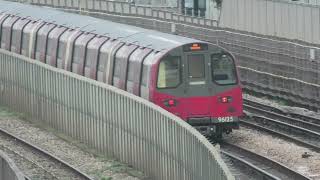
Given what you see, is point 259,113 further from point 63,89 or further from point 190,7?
point 190,7

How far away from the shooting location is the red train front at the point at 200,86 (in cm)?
2205

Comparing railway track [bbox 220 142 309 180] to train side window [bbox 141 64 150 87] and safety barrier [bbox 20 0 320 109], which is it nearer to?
train side window [bbox 141 64 150 87]

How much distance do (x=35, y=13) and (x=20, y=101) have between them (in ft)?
23.8

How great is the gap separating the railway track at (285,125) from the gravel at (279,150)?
0.26m

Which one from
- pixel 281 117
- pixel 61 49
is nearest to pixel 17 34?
pixel 61 49

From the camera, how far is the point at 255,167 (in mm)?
19391

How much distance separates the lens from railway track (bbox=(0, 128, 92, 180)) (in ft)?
64.4

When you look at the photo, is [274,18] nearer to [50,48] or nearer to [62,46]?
[50,48]

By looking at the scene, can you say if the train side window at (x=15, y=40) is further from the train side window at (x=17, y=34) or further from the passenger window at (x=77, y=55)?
the passenger window at (x=77, y=55)

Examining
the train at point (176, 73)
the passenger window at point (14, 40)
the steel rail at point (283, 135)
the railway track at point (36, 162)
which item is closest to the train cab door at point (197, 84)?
the train at point (176, 73)

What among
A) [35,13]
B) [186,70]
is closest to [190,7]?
[35,13]

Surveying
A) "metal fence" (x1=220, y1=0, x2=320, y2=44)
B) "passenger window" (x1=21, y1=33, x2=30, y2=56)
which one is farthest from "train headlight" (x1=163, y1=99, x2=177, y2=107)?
"metal fence" (x1=220, y1=0, x2=320, y2=44)

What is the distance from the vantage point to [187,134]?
1535 centimetres

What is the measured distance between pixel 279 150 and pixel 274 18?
16258 mm
